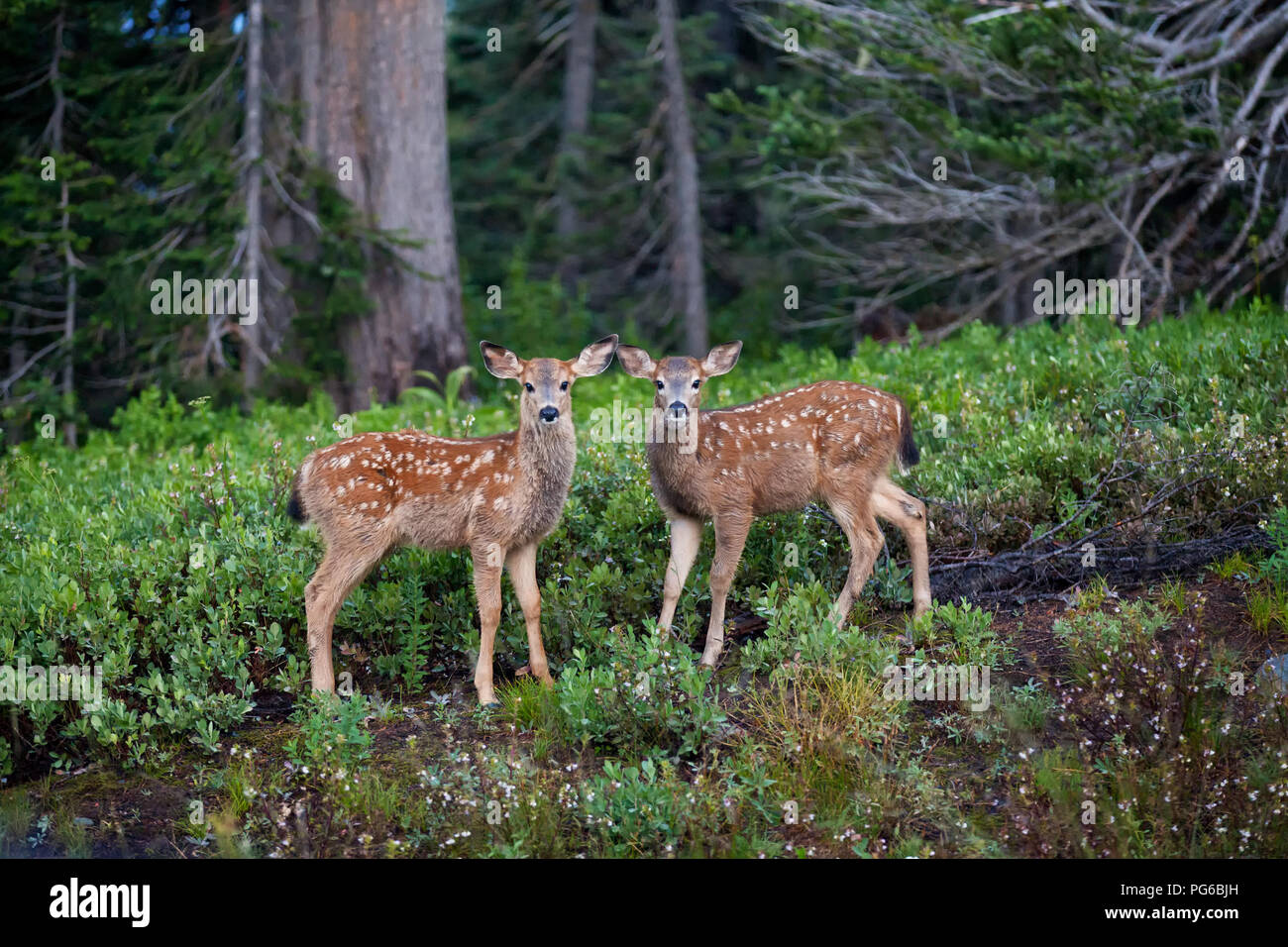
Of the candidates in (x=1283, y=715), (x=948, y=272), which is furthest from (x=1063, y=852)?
(x=948, y=272)

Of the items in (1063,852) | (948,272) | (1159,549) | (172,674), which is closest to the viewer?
(1063,852)

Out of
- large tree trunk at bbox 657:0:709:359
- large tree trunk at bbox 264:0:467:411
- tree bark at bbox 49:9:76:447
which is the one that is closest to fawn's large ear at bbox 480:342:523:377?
large tree trunk at bbox 264:0:467:411

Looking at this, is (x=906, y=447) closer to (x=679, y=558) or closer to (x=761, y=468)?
(x=761, y=468)

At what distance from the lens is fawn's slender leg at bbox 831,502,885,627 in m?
7.92

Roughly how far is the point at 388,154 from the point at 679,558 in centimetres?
857

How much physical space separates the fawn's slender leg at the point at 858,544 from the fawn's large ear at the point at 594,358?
1.60m

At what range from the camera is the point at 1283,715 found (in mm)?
6008

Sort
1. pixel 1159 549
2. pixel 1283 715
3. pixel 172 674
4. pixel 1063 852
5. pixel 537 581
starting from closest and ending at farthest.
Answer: pixel 1063 852, pixel 1283 715, pixel 172 674, pixel 1159 549, pixel 537 581

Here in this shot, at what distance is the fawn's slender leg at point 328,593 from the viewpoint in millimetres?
7324

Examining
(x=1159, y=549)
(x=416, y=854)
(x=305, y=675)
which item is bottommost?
(x=416, y=854)

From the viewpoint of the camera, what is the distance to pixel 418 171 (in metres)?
15.1

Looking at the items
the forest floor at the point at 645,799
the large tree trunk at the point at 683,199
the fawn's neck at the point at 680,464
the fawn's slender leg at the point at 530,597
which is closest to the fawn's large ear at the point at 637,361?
the fawn's neck at the point at 680,464
